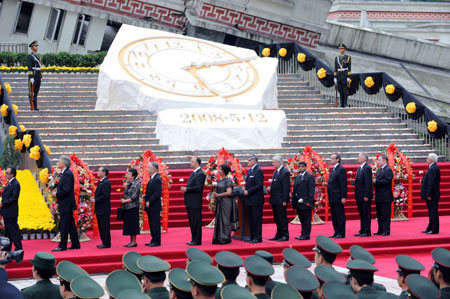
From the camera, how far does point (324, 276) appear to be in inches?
231

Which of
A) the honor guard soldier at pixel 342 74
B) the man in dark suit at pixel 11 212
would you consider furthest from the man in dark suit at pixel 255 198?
the honor guard soldier at pixel 342 74

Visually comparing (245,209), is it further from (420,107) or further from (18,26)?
(18,26)

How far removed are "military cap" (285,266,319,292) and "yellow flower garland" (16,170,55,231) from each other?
7662 millimetres

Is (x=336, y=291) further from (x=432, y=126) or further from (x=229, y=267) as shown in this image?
(x=432, y=126)

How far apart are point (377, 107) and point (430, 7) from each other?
1450 centimetres

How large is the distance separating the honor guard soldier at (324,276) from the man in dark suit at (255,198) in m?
6.41

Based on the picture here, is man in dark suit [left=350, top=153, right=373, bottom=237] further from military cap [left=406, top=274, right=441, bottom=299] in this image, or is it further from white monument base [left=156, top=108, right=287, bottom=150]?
military cap [left=406, top=274, right=441, bottom=299]

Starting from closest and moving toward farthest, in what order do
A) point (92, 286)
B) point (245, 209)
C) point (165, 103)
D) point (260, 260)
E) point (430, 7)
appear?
1. point (92, 286)
2. point (260, 260)
3. point (245, 209)
4. point (165, 103)
5. point (430, 7)

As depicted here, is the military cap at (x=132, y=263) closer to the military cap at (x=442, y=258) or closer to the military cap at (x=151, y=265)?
the military cap at (x=151, y=265)

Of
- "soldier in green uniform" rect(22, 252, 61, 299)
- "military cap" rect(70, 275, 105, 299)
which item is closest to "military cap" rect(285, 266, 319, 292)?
"military cap" rect(70, 275, 105, 299)

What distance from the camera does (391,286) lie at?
1017 centimetres

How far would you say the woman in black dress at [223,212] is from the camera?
1223 centimetres

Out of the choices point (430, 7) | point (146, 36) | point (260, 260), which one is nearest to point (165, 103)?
point (146, 36)

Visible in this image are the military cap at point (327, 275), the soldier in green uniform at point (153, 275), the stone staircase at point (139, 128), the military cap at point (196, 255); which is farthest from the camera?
the stone staircase at point (139, 128)
